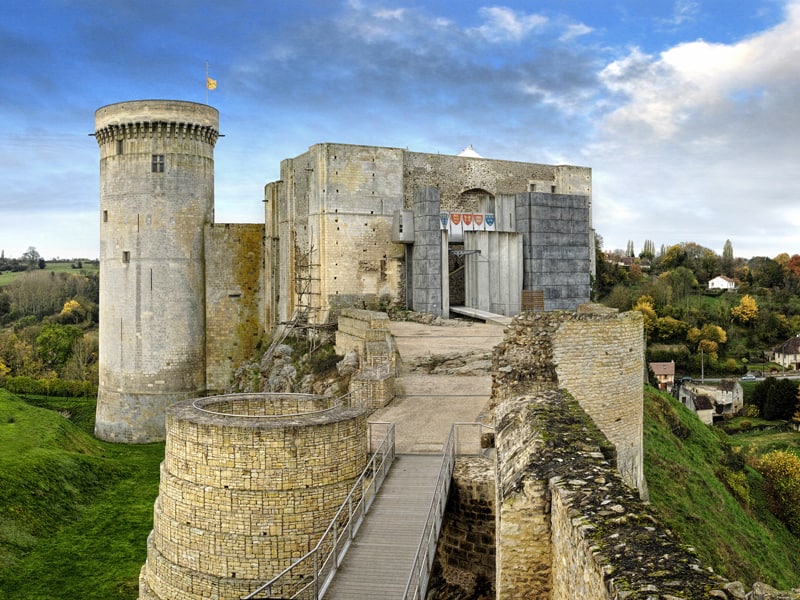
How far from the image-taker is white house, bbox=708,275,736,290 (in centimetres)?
7206

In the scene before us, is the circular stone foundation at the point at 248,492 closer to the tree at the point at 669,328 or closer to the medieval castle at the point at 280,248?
the medieval castle at the point at 280,248

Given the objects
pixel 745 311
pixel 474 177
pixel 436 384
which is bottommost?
pixel 436 384

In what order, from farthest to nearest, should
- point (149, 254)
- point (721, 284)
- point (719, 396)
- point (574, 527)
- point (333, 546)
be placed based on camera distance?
point (721, 284), point (719, 396), point (149, 254), point (333, 546), point (574, 527)

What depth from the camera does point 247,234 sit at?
29.9 metres

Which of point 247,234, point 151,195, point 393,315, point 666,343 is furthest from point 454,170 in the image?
point 666,343

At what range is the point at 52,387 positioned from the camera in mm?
37438

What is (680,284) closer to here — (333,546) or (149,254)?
(149,254)

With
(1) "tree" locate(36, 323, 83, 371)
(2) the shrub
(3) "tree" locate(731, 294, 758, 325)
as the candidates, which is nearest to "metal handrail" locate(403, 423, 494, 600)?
(2) the shrub

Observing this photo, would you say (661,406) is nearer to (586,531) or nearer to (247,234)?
(247,234)

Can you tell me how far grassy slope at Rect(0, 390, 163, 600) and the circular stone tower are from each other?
6.31 ft

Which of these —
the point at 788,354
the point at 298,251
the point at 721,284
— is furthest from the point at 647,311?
the point at 298,251

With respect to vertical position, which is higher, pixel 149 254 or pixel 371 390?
pixel 149 254

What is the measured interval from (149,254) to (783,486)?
24.1 meters

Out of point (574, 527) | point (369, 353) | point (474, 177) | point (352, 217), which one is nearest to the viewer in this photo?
point (574, 527)
